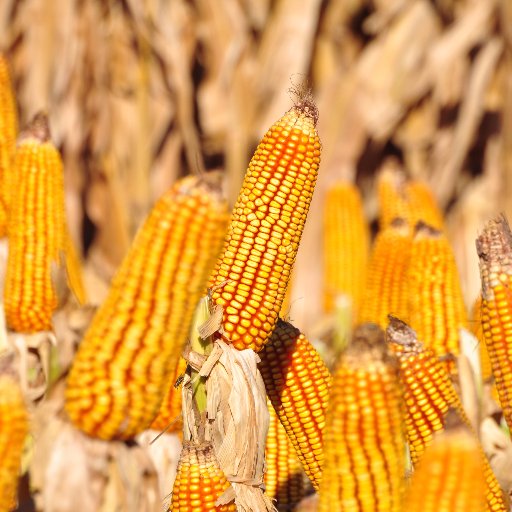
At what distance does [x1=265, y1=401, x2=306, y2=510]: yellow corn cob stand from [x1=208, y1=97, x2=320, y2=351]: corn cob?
0.83m

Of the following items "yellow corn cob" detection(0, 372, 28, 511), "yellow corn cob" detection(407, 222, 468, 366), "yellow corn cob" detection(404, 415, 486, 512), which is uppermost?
"yellow corn cob" detection(407, 222, 468, 366)

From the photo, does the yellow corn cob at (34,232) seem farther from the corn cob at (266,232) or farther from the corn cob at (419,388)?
the corn cob at (419,388)

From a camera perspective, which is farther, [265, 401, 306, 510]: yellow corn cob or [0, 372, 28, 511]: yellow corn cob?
[265, 401, 306, 510]: yellow corn cob

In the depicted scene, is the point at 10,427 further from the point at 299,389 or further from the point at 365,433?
the point at 299,389

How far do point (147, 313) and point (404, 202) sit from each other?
5484 millimetres

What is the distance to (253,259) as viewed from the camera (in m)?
3.36

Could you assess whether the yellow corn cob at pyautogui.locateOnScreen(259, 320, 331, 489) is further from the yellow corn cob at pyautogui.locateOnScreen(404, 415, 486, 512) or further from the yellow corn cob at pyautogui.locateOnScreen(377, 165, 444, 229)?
the yellow corn cob at pyautogui.locateOnScreen(377, 165, 444, 229)

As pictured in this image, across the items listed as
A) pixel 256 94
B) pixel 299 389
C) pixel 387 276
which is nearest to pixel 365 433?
pixel 299 389

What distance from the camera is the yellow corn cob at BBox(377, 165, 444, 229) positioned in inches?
305

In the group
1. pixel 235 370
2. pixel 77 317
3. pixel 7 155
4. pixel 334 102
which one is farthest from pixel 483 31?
pixel 235 370

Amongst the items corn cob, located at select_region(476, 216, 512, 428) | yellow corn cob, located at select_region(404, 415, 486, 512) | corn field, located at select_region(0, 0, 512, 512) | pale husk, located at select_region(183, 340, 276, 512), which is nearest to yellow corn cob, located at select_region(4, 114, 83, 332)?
corn field, located at select_region(0, 0, 512, 512)

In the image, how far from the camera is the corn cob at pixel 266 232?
130 inches

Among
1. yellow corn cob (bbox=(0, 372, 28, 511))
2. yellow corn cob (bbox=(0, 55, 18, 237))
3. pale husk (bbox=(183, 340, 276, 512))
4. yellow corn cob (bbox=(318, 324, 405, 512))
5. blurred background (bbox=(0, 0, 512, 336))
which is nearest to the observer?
yellow corn cob (bbox=(0, 372, 28, 511))

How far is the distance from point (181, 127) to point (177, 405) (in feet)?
21.0
